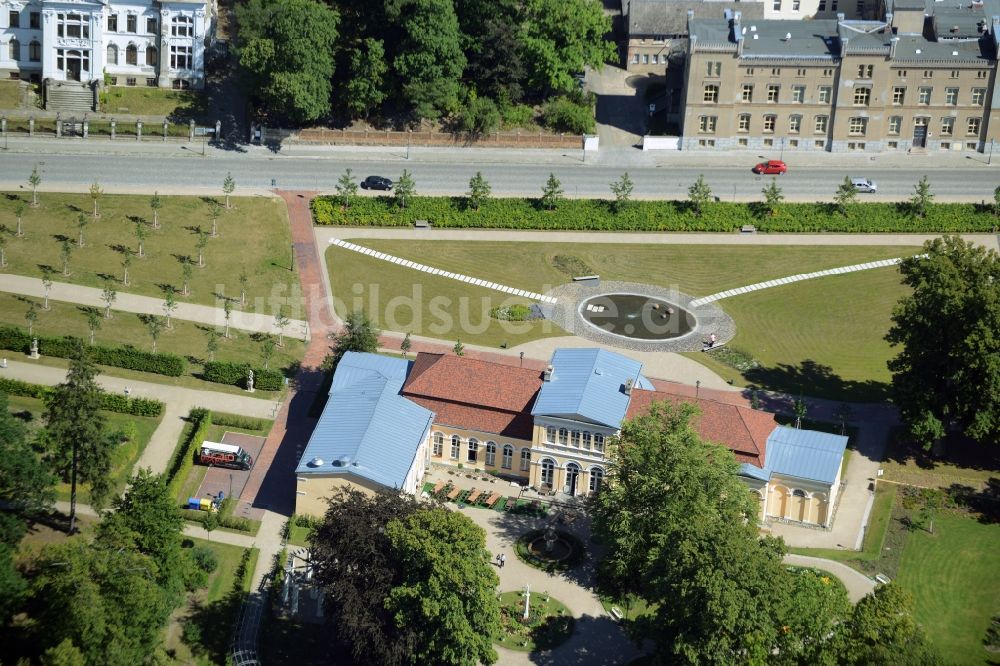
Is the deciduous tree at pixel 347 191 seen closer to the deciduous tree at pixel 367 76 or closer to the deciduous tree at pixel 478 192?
the deciduous tree at pixel 478 192

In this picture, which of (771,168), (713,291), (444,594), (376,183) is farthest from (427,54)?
(444,594)

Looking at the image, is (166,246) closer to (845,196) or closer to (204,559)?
(204,559)

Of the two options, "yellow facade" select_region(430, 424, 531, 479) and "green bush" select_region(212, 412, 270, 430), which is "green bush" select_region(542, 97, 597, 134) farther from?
"green bush" select_region(212, 412, 270, 430)

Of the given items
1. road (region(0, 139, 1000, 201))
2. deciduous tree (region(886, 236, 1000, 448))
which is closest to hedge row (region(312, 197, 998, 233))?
road (region(0, 139, 1000, 201))

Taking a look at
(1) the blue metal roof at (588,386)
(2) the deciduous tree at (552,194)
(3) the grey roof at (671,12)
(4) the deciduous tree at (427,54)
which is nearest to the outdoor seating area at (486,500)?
(1) the blue metal roof at (588,386)

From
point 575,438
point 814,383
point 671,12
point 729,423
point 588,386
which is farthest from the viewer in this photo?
point 671,12
